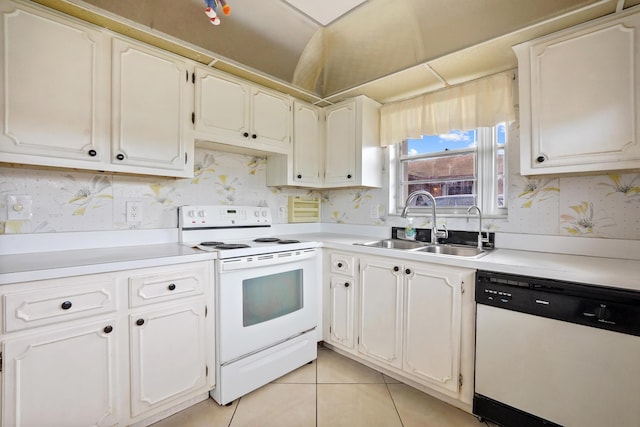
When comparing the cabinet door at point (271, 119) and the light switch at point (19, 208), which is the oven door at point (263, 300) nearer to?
the cabinet door at point (271, 119)

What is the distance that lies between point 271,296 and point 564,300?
1578 millimetres

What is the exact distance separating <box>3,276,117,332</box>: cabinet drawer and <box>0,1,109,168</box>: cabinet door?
0.65 m

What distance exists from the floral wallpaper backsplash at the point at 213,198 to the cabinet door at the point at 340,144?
2.49 feet

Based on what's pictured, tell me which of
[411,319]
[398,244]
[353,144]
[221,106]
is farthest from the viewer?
[353,144]

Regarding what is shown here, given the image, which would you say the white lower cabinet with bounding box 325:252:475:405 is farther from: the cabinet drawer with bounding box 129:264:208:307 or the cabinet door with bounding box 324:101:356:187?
the cabinet drawer with bounding box 129:264:208:307

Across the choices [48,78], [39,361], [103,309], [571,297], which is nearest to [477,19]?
[571,297]

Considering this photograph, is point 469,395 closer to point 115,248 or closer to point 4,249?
point 115,248

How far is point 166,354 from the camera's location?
1515 millimetres

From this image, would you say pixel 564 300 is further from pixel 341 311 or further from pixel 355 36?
pixel 355 36

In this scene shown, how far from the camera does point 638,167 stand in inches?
52.5

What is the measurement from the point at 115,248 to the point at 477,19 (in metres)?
2.59

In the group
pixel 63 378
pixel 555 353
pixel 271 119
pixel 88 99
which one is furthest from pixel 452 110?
pixel 63 378

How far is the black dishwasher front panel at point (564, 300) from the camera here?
3.71ft

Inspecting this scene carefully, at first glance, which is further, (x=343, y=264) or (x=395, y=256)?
(x=343, y=264)
